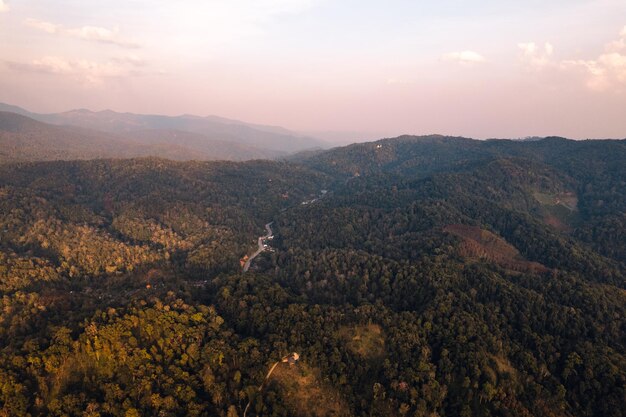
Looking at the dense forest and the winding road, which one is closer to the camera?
the dense forest

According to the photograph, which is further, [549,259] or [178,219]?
[178,219]

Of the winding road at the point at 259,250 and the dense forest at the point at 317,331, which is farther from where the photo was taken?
the winding road at the point at 259,250

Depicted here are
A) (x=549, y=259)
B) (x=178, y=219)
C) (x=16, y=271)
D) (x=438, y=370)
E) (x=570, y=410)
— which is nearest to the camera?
A: (x=570, y=410)

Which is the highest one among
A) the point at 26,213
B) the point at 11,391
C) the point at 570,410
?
the point at 26,213

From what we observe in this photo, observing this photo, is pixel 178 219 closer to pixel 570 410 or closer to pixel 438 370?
pixel 438 370

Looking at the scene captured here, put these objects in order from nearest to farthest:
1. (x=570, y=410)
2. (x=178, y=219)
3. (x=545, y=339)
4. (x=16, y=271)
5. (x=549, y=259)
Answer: (x=570, y=410), (x=545, y=339), (x=16, y=271), (x=549, y=259), (x=178, y=219)

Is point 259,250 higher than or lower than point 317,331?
lower

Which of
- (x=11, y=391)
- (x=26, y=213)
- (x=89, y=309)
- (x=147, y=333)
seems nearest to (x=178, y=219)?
(x=26, y=213)

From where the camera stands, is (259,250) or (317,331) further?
(259,250)

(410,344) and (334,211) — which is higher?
(334,211)
